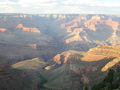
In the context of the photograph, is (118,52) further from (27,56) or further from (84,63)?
(27,56)

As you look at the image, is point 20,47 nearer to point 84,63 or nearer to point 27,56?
point 27,56

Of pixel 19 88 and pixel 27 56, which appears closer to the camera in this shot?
pixel 19 88

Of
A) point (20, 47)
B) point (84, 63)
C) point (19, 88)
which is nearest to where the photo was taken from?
point (19, 88)

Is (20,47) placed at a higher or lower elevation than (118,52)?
lower

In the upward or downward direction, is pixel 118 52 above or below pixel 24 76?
above

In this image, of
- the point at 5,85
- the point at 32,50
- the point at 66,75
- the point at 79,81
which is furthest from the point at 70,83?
the point at 32,50

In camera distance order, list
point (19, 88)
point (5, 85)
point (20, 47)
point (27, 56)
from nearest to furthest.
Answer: point (5, 85) < point (19, 88) < point (27, 56) < point (20, 47)

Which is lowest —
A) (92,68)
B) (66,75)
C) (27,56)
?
(27,56)

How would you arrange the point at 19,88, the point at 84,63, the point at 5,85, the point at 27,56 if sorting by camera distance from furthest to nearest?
the point at 27,56 < the point at 84,63 < the point at 19,88 < the point at 5,85

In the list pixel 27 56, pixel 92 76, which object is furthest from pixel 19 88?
pixel 27 56
